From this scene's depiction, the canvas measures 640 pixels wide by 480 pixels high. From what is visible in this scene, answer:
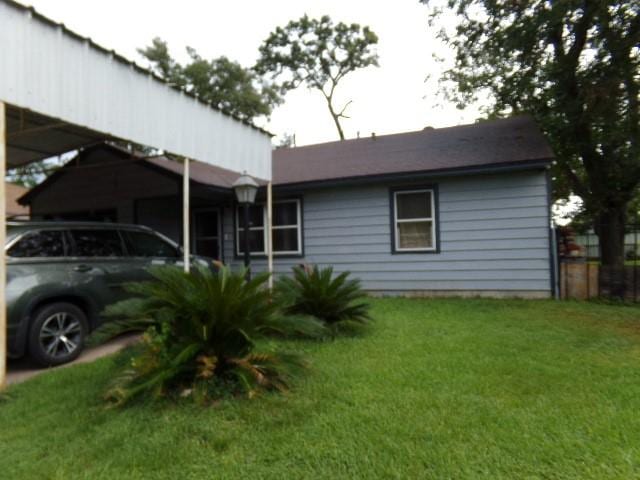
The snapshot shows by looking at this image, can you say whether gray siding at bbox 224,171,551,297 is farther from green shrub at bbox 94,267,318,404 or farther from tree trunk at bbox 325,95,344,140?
tree trunk at bbox 325,95,344,140

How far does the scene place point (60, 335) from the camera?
438cm

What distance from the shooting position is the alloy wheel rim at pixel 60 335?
4242 mm

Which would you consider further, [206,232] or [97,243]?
[206,232]

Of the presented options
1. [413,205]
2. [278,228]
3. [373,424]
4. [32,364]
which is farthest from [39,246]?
[413,205]

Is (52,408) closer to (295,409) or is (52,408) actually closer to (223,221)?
(295,409)

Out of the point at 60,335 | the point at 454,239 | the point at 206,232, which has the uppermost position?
the point at 206,232

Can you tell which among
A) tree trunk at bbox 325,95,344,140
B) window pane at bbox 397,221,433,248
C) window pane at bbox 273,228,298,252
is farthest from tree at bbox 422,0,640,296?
tree trunk at bbox 325,95,344,140

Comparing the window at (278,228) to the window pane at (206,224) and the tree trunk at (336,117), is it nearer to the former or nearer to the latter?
the window pane at (206,224)

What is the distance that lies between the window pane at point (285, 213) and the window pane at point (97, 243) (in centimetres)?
473

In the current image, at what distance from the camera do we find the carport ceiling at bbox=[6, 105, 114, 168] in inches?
236

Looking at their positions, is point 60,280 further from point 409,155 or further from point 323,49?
point 323,49

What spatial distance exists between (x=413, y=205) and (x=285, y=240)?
3258 mm

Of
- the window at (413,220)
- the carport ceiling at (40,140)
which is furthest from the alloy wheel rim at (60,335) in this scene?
the window at (413,220)

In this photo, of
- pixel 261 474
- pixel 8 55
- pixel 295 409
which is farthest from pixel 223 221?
pixel 261 474
